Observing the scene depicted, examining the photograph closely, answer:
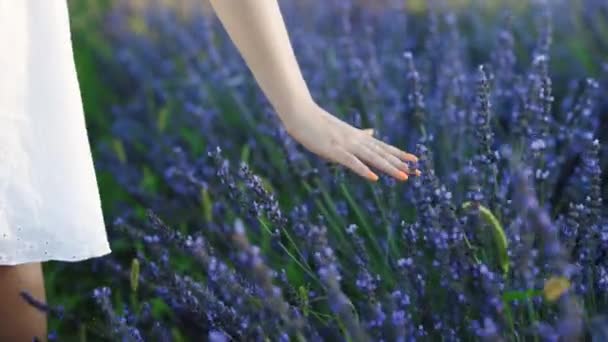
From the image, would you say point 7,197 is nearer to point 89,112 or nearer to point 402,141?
point 402,141

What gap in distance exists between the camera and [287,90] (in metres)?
1.53

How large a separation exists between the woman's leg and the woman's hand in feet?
1.68

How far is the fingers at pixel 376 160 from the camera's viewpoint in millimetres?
1458

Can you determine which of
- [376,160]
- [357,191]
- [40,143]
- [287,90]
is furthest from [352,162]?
[357,191]

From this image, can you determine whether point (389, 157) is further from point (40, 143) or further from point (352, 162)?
point (40, 143)

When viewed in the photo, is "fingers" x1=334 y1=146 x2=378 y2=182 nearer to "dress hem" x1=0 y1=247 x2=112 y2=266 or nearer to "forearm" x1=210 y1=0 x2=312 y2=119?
"forearm" x1=210 y1=0 x2=312 y2=119

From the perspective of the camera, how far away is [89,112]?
124 inches

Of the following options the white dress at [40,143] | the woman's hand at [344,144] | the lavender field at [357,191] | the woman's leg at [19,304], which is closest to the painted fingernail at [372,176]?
the woman's hand at [344,144]

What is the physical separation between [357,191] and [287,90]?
56cm

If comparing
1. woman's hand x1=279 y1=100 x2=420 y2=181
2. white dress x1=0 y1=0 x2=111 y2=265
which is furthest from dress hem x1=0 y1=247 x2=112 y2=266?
woman's hand x1=279 y1=100 x2=420 y2=181

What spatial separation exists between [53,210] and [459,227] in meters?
0.62

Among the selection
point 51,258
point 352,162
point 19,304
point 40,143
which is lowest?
point 19,304

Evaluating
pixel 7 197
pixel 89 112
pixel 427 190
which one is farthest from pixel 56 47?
pixel 89 112

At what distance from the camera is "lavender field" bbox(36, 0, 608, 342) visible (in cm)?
144
